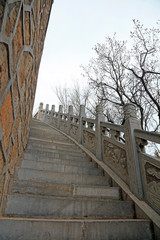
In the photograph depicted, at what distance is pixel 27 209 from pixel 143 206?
173 cm

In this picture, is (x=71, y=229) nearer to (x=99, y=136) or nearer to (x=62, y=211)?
(x=62, y=211)

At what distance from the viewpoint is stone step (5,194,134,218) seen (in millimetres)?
1908

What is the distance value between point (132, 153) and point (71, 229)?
1.71m

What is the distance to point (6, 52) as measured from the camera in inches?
40.1

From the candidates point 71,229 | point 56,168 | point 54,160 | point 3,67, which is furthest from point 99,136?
point 3,67

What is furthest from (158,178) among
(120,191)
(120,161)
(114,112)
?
(114,112)

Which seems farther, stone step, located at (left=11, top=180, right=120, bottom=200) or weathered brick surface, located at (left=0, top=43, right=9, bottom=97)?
stone step, located at (left=11, top=180, right=120, bottom=200)

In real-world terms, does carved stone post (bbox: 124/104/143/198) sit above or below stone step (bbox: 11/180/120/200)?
above

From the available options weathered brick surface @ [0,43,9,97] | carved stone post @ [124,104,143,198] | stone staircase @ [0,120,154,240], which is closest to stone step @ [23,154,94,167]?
stone staircase @ [0,120,154,240]

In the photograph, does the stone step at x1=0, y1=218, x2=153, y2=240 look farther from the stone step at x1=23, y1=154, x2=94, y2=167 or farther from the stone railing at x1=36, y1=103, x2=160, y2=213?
the stone step at x1=23, y1=154, x2=94, y2=167

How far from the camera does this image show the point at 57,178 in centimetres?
276

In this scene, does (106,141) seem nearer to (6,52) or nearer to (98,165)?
(98,165)

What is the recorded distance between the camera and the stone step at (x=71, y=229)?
5.05 feet

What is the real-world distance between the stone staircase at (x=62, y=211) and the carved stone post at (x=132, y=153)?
0.29 meters
